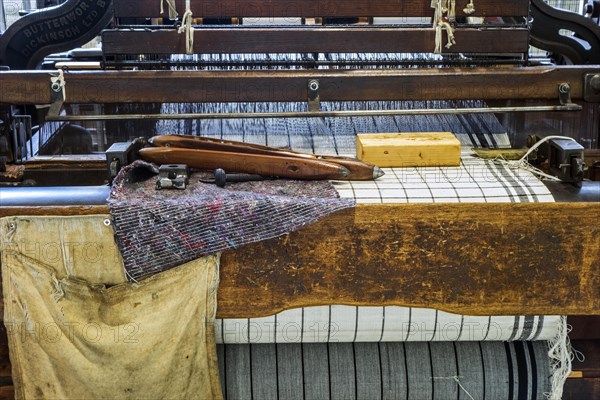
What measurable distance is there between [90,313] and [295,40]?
0.98m

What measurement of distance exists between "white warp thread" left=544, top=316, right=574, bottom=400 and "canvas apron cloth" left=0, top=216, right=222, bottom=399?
0.93 metres

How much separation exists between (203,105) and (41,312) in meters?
0.89

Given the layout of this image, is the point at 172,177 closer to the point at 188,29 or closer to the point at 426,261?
the point at 188,29

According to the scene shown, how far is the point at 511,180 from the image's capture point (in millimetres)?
2059

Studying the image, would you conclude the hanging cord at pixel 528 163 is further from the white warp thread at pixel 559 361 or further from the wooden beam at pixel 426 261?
the white warp thread at pixel 559 361

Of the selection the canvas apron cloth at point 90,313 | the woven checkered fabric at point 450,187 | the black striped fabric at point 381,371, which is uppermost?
the woven checkered fabric at point 450,187

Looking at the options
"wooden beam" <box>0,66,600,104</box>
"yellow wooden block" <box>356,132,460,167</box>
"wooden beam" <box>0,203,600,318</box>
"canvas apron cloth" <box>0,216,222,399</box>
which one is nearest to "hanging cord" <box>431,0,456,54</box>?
"wooden beam" <box>0,66,600,104</box>

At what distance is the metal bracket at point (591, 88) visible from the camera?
7.25 feet

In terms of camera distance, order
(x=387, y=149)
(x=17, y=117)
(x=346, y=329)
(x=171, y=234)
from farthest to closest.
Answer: (x=17, y=117) < (x=387, y=149) < (x=346, y=329) < (x=171, y=234)

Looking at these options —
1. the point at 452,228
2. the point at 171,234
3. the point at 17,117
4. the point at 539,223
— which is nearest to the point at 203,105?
the point at 17,117

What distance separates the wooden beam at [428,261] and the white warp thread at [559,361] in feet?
0.63

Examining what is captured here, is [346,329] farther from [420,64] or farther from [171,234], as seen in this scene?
[420,64]

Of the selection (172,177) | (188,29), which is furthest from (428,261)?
(188,29)

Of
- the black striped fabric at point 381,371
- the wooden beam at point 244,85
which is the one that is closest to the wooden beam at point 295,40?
the wooden beam at point 244,85
